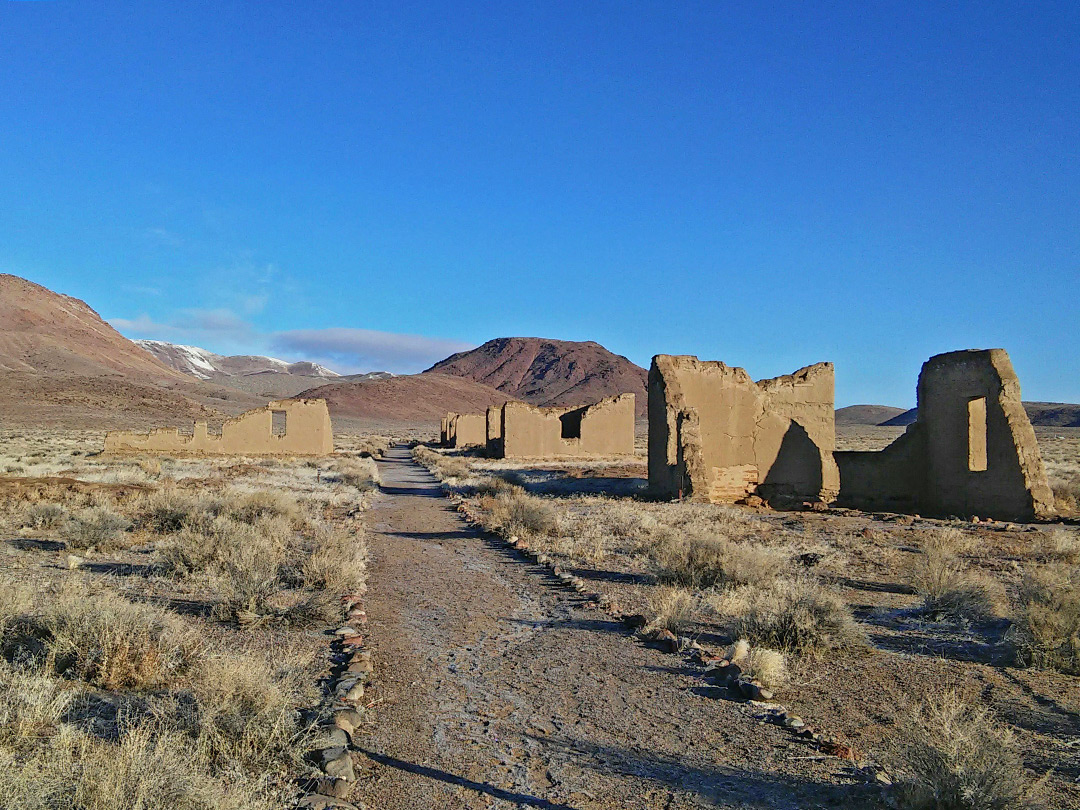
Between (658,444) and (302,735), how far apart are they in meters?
14.7

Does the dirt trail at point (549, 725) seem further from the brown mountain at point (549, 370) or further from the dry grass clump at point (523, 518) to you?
the brown mountain at point (549, 370)

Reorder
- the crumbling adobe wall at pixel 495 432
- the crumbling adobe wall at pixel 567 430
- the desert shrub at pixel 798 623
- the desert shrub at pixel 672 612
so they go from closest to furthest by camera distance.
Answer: the desert shrub at pixel 798 623, the desert shrub at pixel 672 612, the crumbling adobe wall at pixel 567 430, the crumbling adobe wall at pixel 495 432

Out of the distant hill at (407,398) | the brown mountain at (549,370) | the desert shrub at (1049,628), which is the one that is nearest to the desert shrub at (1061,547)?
the desert shrub at (1049,628)

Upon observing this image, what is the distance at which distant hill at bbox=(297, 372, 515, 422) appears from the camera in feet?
366

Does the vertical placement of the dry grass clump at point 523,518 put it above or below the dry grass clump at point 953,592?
above

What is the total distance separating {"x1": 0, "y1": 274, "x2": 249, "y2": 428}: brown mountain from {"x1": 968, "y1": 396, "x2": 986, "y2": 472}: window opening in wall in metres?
59.9

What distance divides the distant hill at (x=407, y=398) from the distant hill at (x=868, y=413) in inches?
2490

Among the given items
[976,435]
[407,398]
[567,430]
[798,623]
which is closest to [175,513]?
[798,623]

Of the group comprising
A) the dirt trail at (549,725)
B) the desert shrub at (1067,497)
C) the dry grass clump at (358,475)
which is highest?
the dry grass clump at (358,475)

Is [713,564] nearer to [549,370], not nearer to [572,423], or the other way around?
[572,423]

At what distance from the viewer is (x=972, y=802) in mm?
3336

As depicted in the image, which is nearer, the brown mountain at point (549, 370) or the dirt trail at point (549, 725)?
the dirt trail at point (549, 725)

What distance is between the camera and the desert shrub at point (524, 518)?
13031 millimetres

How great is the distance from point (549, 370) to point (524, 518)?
143412 mm
